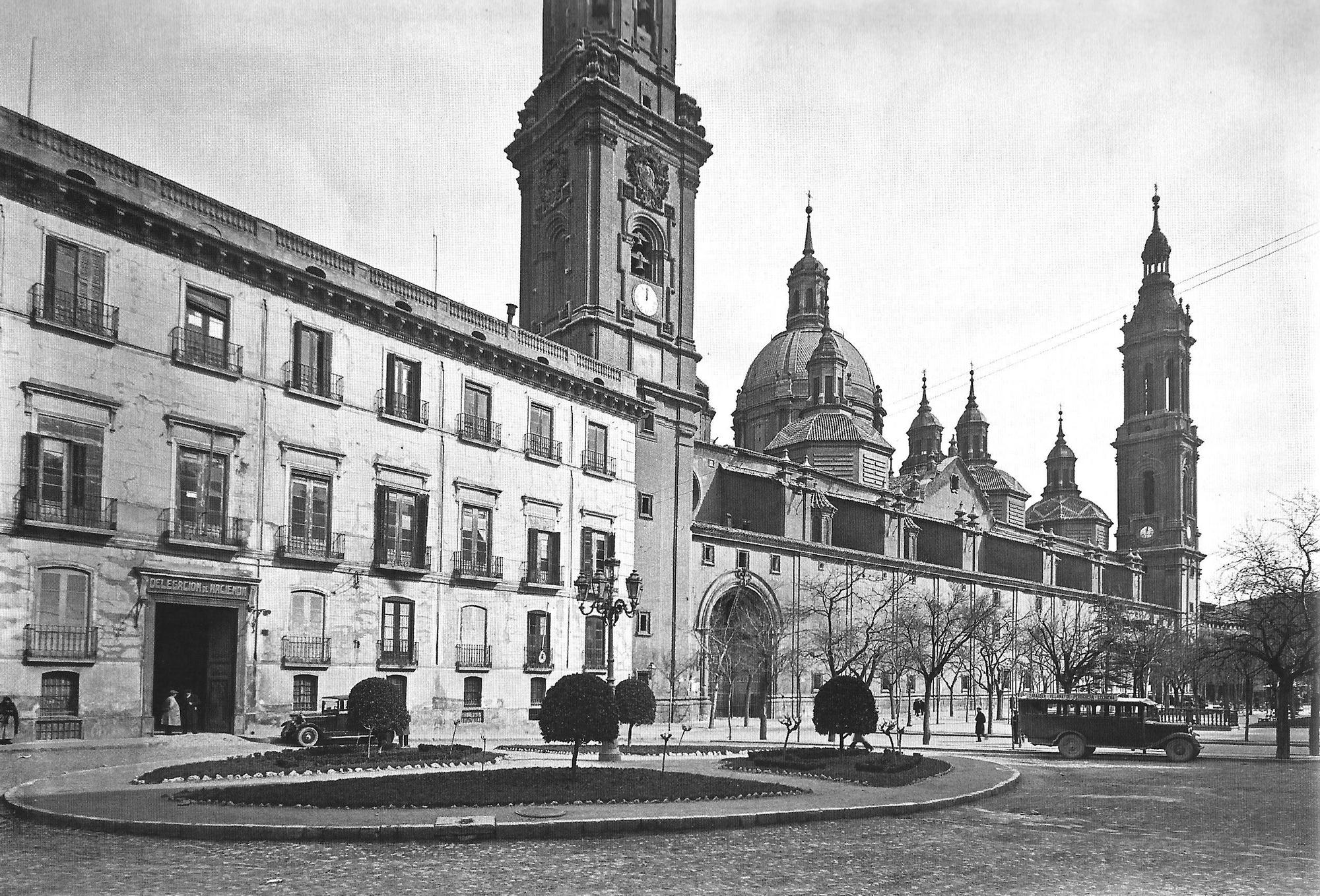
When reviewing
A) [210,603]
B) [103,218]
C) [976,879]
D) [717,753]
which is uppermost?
[103,218]

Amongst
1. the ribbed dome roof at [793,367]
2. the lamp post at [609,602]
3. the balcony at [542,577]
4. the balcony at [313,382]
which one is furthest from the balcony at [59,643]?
the ribbed dome roof at [793,367]

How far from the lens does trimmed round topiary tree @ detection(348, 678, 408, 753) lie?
2328 centimetres

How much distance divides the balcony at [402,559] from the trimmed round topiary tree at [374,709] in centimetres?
976

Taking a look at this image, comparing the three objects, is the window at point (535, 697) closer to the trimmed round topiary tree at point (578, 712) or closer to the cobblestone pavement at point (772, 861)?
the trimmed round topiary tree at point (578, 712)

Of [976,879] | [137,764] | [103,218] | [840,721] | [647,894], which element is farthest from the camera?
[103,218]

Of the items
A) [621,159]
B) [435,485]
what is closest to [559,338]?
[621,159]

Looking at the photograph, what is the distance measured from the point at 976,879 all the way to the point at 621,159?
42333mm

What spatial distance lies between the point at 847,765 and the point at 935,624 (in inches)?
1278

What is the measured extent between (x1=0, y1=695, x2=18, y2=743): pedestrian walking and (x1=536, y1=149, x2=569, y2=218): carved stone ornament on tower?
108 feet

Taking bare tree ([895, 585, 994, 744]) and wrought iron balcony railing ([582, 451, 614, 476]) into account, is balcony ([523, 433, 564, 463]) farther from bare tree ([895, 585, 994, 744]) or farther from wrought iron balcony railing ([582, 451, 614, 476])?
bare tree ([895, 585, 994, 744])

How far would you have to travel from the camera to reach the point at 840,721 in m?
24.5

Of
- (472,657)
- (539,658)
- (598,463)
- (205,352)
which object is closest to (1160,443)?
(598,463)

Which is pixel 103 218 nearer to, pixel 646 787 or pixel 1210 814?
pixel 646 787

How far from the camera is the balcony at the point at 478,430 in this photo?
36719mm
